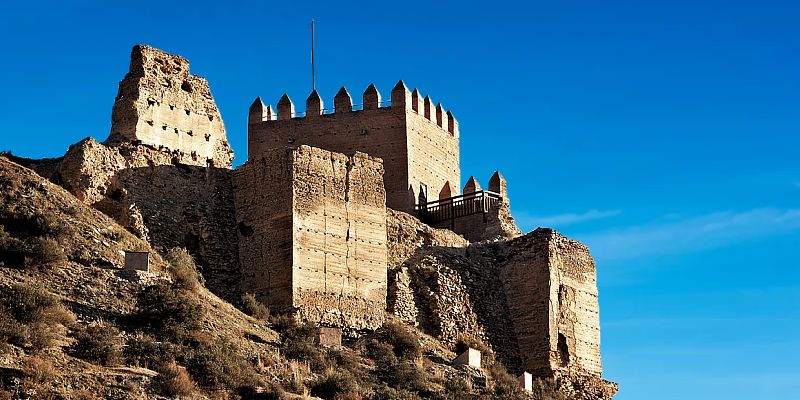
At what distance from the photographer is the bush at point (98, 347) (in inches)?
1150

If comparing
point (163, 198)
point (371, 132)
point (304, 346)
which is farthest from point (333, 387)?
point (371, 132)

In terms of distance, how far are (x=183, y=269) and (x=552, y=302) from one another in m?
9.49

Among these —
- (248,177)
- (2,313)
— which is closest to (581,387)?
(248,177)

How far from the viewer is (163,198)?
121 ft

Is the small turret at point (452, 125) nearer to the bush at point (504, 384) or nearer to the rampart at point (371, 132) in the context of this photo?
the rampart at point (371, 132)

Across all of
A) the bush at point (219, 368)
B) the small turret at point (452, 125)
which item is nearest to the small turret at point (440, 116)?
the small turret at point (452, 125)

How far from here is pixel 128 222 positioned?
1400 inches

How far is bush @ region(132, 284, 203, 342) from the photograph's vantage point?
31.2m

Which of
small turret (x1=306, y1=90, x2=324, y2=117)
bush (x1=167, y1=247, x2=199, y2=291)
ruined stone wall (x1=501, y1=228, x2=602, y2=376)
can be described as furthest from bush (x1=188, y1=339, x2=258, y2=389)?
small turret (x1=306, y1=90, x2=324, y2=117)

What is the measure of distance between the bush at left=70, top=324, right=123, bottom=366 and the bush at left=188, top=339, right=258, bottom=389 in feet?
4.63

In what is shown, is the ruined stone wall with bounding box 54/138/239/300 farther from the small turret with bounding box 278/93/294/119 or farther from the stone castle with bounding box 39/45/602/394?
the small turret with bounding box 278/93/294/119

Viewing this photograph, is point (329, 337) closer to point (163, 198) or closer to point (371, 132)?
point (163, 198)

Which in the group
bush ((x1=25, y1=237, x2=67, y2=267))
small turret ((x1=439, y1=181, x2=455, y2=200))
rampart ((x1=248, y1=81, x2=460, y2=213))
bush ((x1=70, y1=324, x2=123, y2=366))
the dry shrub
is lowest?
the dry shrub

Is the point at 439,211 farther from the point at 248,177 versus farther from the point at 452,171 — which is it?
the point at 248,177
